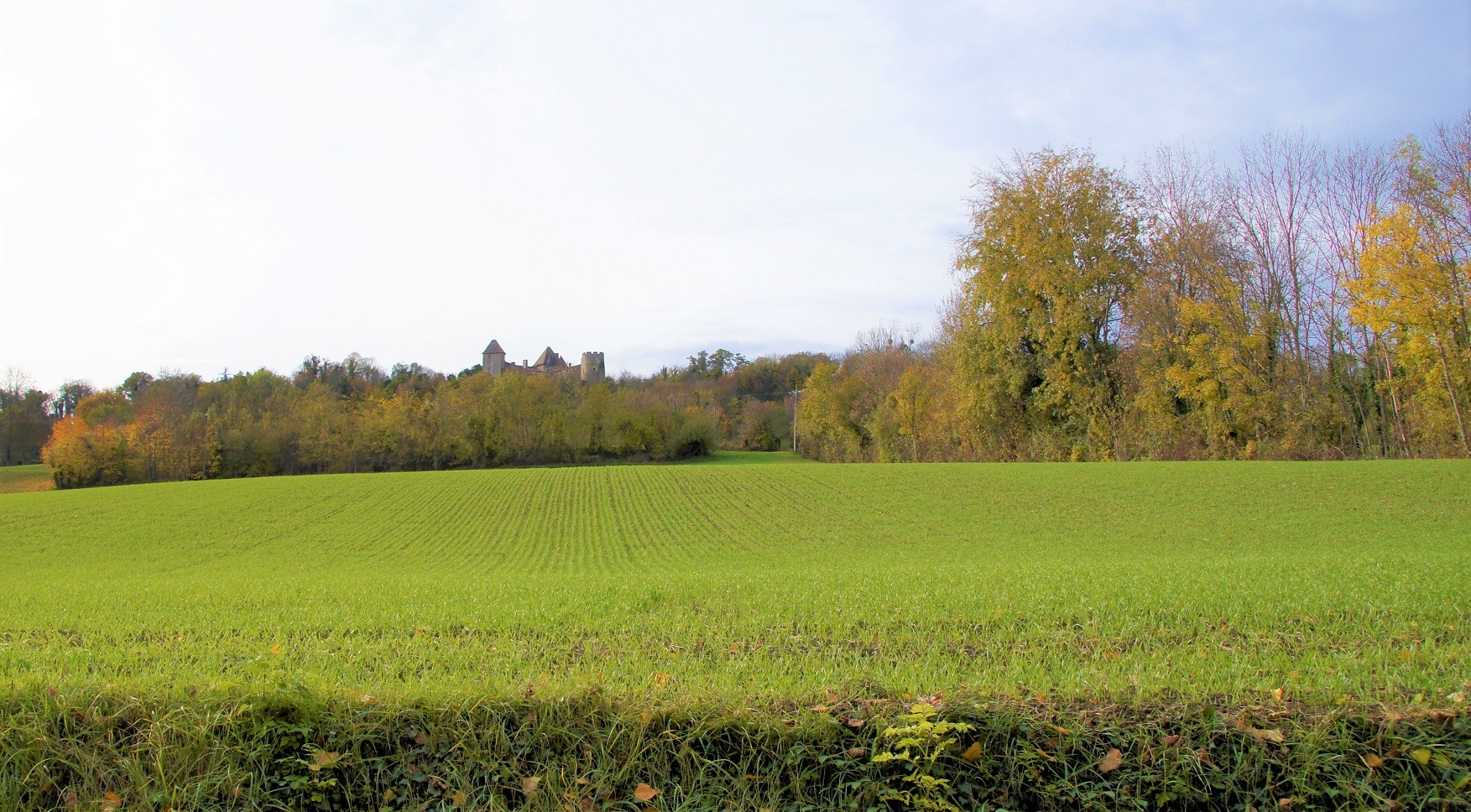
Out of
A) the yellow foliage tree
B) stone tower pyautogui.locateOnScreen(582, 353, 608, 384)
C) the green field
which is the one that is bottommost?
the green field

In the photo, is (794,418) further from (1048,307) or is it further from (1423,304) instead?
(1423,304)

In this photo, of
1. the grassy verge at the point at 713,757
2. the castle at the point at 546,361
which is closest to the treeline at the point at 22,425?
the castle at the point at 546,361

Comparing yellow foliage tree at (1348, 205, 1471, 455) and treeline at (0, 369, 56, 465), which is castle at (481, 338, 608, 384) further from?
yellow foliage tree at (1348, 205, 1471, 455)

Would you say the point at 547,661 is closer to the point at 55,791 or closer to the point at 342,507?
the point at 55,791

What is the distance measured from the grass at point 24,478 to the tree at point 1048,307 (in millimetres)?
Result: 66789

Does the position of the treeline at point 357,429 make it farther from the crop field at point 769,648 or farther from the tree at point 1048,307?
the crop field at point 769,648

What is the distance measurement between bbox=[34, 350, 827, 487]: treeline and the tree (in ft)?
141

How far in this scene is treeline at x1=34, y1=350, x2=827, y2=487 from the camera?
203 ft

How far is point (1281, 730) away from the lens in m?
3.63

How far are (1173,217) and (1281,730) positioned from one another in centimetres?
4532

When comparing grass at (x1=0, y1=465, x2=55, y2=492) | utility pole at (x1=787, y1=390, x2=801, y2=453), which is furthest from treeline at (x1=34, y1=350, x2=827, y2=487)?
utility pole at (x1=787, y1=390, x2=801, y2=453)

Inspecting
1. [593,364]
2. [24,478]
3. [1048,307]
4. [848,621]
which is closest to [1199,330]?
[1048,307]

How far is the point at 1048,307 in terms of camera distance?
4238 centimetres

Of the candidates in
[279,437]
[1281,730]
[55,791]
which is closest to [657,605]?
[55,791]
